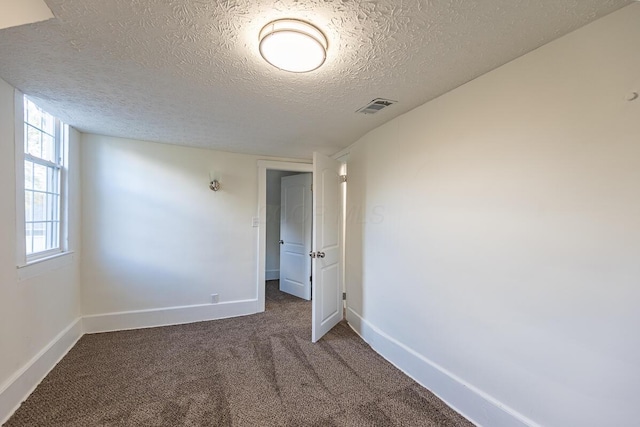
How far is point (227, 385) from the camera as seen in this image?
211cm

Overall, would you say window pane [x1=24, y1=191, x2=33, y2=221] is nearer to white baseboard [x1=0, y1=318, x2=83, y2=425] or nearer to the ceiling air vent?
white baseboard [x1=0, y1=318, x2=83, y2=425]

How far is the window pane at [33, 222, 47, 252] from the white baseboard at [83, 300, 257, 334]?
3.48 feet

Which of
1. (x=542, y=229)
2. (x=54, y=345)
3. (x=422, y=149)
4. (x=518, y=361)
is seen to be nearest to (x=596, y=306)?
(x=542, y=229)

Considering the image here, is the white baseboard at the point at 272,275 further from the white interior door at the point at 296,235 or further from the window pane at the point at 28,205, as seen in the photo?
the window pane at the point at 28,205

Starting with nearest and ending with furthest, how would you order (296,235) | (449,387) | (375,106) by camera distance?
(449,387)
(375,106)
(296,235)

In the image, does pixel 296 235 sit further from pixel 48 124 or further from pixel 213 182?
pixel 48 124

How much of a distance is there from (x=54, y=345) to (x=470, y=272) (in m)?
3.41

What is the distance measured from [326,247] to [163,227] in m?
1.98

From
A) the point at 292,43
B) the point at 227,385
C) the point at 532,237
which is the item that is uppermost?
the point at 292,43

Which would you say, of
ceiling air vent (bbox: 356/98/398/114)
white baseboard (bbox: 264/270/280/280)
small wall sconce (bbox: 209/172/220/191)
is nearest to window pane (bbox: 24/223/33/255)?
small wall sconce (bbox: 209/172/220/191)

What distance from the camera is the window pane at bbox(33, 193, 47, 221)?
228cm

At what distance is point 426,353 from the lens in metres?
2.10

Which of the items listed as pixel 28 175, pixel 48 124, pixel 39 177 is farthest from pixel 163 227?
pixel 48 124

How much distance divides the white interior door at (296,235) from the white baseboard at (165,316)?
0.98 m
